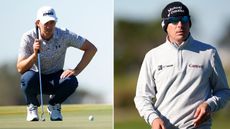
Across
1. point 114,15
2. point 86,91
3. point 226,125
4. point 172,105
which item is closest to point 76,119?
point 86,91

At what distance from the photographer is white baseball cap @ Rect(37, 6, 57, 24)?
3.26 m

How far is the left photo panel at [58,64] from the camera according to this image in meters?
3.29

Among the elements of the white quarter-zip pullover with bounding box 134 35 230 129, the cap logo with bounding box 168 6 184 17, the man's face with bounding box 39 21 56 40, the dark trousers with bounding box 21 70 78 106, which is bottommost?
the dark trousers with bounding box 21 70 78 106

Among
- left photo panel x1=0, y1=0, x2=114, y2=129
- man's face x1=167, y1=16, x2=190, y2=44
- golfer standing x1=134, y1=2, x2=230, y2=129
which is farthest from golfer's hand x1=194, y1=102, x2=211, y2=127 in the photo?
left photo panel x1=0, y1=0, x2=114, y2=129

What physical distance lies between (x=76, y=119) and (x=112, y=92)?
11.9 inches

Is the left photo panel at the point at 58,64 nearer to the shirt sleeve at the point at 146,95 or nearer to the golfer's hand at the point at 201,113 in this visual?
the shirt sleeve at the point at 146,95

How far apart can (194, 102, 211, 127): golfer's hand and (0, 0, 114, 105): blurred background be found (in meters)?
1.22

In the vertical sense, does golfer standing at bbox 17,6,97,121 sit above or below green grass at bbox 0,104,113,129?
above

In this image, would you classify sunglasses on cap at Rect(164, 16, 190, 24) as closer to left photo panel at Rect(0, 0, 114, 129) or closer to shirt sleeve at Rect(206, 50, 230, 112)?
shirt sleeve at Rect(206, 50, 230, 112)

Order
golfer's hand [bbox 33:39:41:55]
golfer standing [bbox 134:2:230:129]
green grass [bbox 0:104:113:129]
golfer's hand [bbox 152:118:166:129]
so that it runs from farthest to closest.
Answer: green grass [bbox 0:104:113:129] < golfer's hand [bbox 33:39:41:55] < golfer standing [bbox 134:2:230:129] < golfer's hand [bbox 152:118:166:129]

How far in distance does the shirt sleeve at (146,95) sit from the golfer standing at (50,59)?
99 centimetres

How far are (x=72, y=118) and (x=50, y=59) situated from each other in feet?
1.38

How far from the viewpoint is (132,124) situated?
347cm

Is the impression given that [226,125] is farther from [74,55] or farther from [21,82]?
[21,82]
